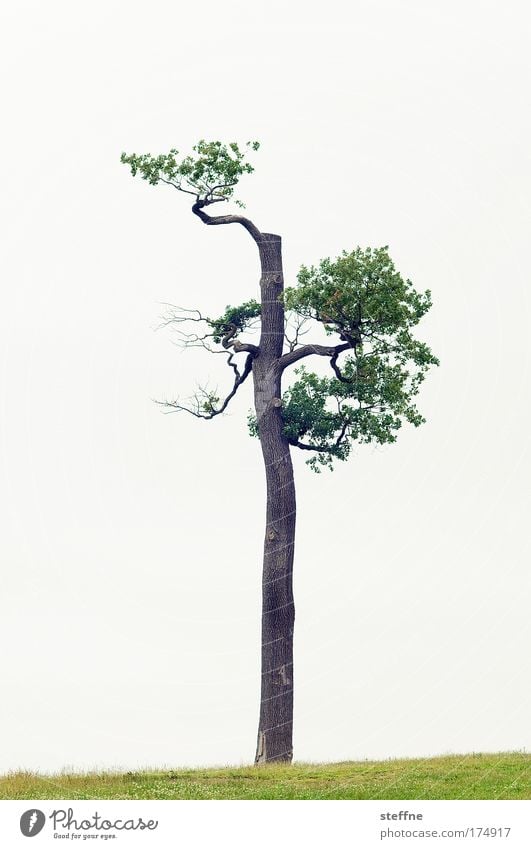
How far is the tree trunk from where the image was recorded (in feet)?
74.9

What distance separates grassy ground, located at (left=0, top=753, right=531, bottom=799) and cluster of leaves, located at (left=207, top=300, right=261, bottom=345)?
874 centimetres

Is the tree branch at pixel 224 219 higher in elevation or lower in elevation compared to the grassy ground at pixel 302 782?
higher

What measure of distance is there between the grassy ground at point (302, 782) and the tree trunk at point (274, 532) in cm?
100

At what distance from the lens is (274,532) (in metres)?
23.3

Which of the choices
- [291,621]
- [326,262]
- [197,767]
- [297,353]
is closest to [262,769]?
[197,767]
